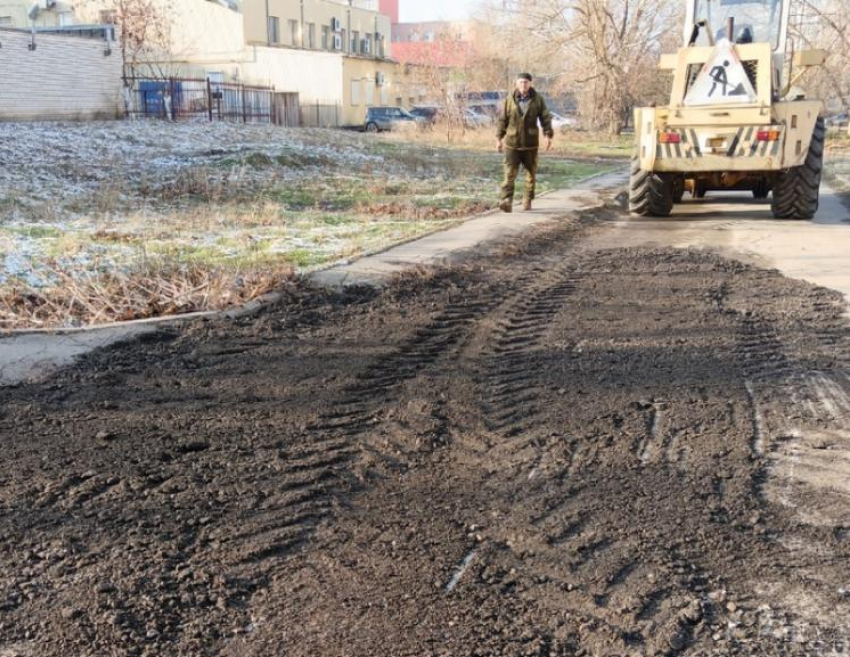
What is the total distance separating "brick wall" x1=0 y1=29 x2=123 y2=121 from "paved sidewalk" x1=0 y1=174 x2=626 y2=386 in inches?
722

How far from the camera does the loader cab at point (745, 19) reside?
13.2m

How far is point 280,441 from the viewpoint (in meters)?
4.35

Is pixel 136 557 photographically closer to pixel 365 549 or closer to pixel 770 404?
pixel 365 549

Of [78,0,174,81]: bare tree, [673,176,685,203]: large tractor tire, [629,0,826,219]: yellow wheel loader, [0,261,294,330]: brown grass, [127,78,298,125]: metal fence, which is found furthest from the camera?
[78,0,174,81]: bare tree

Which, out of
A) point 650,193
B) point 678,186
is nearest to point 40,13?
point 678,186

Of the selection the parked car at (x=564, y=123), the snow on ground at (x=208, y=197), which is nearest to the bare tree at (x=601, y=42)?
the parked car at (x=564, y=123)

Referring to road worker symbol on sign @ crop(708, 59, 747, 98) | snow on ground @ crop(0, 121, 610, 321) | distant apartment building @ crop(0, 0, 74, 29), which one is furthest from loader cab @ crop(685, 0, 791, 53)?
distant apartment building @ crop(0, 0, 74, 29)

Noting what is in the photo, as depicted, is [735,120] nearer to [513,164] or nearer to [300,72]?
[513,164]

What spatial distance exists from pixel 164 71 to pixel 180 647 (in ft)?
163

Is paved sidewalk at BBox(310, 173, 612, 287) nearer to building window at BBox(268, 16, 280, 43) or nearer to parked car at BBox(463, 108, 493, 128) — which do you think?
parked car at BBox(463, 108, 493, 128)

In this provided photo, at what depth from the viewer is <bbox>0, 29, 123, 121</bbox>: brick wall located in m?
26.3

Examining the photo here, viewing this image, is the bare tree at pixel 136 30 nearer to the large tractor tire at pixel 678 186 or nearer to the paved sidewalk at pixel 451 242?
the paved sidewalk at pixel 451 242

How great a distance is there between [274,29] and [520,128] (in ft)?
149

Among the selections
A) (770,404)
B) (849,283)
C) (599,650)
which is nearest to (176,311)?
(770,404)
